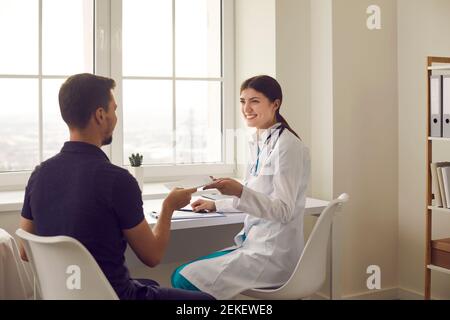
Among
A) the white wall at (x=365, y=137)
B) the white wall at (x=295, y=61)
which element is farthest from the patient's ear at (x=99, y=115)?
the white wall at (x=365, y=137)

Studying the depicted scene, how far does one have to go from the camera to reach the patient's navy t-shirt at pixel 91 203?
68.6 inches

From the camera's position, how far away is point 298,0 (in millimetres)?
3457

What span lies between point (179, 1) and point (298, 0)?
662 millimetres

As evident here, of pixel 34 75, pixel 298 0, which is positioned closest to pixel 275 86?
pixel 298 0

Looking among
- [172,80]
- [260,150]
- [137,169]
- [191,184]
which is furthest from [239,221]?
[172,80]

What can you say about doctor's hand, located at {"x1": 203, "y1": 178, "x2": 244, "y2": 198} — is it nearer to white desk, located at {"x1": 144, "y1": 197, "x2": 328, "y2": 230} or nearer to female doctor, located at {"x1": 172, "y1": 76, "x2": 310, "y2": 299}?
female doctor, located at {"x1": 172, "y1": 76, "x2": 310, "y2": 299}

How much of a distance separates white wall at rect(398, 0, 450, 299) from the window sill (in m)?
1.15

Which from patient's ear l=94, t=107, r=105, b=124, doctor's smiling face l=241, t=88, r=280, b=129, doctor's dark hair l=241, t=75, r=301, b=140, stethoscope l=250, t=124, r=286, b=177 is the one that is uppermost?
doctor's dark hair l=241, t=75, r=301, b=140

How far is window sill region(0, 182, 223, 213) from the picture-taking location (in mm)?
2785

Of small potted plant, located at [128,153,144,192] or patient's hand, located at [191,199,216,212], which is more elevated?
small potted plant, located at [128,153,144,192]

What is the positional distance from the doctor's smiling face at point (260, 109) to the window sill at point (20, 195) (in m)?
0.68

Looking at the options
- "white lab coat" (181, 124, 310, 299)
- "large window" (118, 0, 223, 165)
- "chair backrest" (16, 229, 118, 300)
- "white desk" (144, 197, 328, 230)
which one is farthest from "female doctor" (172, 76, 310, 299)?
"large window" (118, 0, 223, 165)

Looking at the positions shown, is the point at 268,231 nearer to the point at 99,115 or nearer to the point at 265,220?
the point at 265,220
